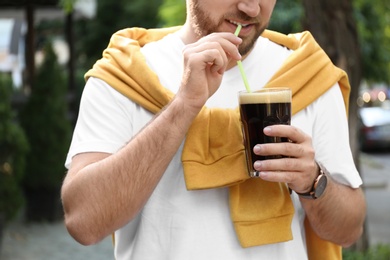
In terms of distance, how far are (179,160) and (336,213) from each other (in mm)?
501

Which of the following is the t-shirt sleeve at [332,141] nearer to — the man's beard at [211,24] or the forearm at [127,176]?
the man's beard at [211,24]

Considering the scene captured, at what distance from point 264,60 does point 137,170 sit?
2.02 feet

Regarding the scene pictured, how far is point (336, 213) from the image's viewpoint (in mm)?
2523

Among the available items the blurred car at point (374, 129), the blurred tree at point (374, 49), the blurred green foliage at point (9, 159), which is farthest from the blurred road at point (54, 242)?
the blurred car at point (374, 129)

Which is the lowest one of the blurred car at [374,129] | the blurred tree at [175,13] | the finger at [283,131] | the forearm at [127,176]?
the blurred car at [374,129]

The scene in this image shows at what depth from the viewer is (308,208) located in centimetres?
250

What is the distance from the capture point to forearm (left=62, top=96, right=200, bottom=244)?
2.33 metres

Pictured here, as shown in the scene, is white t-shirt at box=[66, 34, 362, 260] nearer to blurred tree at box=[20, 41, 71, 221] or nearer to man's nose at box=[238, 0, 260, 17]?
man's nose at box=[238, 0, 260, 17]

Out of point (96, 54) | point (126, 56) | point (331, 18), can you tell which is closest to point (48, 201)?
point (331, 18)

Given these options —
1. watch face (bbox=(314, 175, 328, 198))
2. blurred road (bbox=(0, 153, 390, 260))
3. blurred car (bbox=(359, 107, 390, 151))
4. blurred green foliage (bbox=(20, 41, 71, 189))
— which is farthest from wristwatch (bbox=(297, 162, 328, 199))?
blurred car (bbox=(359, 107, 390, 151))

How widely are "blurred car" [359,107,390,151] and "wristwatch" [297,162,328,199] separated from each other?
69.0ft

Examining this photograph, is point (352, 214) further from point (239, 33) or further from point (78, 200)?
point (78, 200)

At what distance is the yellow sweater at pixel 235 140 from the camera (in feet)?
7.99

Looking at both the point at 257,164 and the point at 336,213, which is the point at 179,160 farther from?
the point at 336,213
